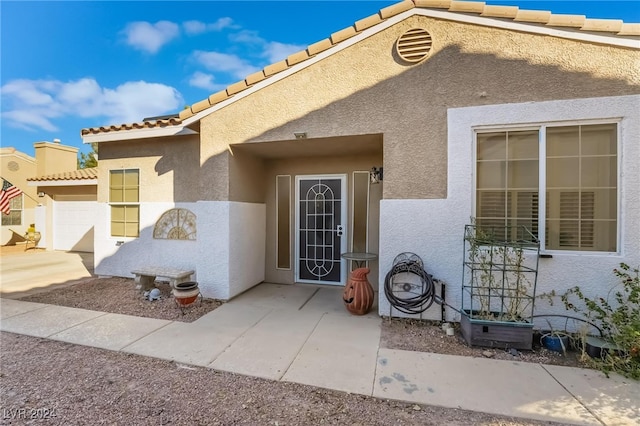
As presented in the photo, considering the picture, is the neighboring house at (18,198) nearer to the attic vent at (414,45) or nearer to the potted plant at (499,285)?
the attic vent at (414,45)

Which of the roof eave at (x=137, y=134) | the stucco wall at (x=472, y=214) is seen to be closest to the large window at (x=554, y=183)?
the stucco wall at (x=472, y=214)

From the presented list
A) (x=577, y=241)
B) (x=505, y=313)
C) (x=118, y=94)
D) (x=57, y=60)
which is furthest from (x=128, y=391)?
(x=118, y=94)

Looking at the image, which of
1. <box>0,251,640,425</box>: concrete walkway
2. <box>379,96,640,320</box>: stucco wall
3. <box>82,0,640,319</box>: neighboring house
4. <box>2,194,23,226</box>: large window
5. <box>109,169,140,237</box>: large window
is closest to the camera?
<box>0,251,640,425</box>: concrete walkway

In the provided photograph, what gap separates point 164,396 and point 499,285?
17.7 ft

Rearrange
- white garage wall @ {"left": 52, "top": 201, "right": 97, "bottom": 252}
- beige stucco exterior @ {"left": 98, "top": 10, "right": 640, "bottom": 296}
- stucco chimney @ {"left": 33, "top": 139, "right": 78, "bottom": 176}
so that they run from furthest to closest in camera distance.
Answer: stucco chimney @ {"left": 33, "top": 139, "right": 78, "bottom": 176} < white garage wall @ {"left": 52, "top": 201, "right": 97, "bottom": 252} < beige stucco exterior @ {"left": 98, "top": 10, "right": 640, "bottom": 296}

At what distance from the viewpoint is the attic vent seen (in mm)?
5141

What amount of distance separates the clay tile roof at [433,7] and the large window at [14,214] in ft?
58.8

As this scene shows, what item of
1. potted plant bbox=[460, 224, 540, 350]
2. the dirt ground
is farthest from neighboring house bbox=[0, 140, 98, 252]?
potted plant bbox=[460, 224, 540, 350]

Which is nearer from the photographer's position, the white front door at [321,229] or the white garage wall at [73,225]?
the white front door at [321,229]

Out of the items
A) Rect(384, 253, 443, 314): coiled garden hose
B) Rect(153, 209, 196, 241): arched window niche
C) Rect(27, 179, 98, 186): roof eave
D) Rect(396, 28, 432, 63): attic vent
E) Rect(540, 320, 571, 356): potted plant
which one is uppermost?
Rect(396, 28, 432, 63): attic vent

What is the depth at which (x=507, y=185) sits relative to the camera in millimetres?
5008

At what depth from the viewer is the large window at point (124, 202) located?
8328mm

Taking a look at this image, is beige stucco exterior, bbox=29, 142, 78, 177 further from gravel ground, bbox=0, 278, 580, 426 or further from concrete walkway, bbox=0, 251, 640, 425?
gravel ground, bbox=0, 278, 580, 426

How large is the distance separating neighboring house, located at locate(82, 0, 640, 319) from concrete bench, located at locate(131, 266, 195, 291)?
434 mm
